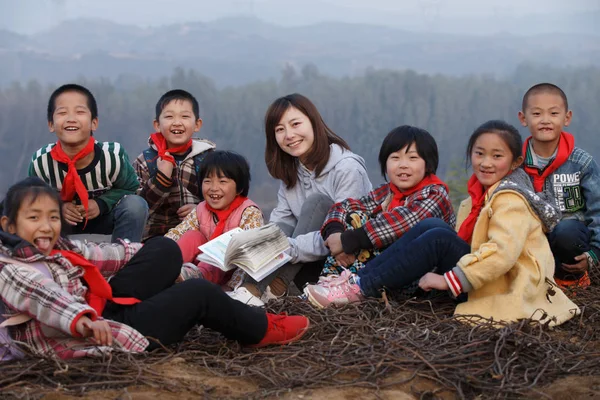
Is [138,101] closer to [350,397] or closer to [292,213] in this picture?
[292,213]

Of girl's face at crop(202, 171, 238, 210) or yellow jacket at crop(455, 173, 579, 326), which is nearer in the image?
yellow jacket at crop(455, 173, 579, 326)

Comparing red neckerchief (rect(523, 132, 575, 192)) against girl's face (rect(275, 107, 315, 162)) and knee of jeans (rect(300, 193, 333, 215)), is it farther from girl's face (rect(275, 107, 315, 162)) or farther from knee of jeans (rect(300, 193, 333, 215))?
girl's face (rect(275, 107, 315, 162))

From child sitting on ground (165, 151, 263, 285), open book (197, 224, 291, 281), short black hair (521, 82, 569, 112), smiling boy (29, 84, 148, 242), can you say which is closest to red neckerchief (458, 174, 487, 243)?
short black hair (521, 82, 569, 112)

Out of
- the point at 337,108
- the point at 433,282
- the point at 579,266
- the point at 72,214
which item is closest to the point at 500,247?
the point at 433,282

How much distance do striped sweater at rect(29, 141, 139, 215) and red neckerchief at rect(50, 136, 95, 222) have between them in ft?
0.20

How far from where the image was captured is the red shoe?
133 inches

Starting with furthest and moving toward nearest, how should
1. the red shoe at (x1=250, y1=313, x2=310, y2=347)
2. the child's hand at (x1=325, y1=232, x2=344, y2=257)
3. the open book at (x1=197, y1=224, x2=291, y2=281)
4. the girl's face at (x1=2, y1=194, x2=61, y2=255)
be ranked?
the child's hand at (x1=325, y1=232, x2=344, y2=257) < the open book at (x1=197, y1=224, x2=291, y2=281) < the red shoe at (x1=250, y1=313, x2=310, y2=347) < the girl's face at (x1=2, y1=194, x2=61, y2=255)

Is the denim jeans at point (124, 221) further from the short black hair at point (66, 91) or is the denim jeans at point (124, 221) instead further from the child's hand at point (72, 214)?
the short black hair at point (66, 91)

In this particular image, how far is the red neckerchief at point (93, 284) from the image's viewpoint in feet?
10.3

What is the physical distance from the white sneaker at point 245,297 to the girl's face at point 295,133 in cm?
112

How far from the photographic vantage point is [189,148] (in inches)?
211

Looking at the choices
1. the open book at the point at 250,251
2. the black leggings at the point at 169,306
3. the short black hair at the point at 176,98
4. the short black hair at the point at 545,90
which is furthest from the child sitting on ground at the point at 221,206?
the short black hair at the point at 545,90

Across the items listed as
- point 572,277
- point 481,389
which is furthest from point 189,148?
point 481,389

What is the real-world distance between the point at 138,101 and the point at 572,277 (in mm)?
5450
